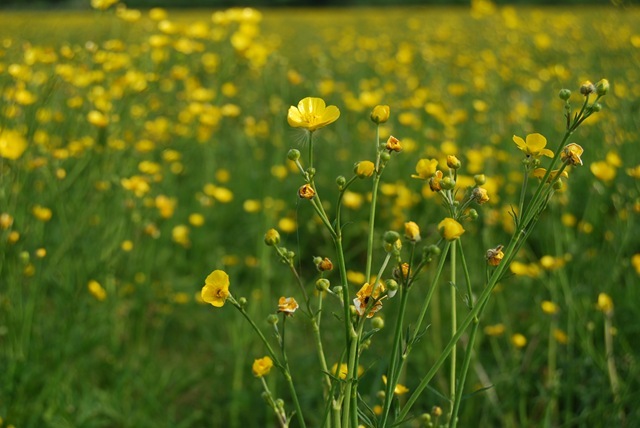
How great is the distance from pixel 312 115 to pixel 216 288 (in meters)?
0.24

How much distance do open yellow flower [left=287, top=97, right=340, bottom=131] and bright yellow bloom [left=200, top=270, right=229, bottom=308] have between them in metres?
0.20

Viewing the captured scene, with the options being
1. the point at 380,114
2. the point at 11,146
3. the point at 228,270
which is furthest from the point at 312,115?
the point at 228,270

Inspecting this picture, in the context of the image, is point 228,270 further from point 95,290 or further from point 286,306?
point 286,306

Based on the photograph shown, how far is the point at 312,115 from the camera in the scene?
2.60 feet

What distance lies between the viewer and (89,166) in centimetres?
176

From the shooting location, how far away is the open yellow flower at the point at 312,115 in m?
0.75

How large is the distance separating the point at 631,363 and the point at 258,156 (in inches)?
72.8

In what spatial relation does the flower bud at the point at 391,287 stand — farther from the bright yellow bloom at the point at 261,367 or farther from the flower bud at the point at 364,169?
the bright yellow bloom at the point at 261,367

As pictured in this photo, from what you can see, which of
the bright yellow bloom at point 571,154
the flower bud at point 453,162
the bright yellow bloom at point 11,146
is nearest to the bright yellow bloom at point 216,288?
the flower bud at point 453,162

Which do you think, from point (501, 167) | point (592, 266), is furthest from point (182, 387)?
point (501, 167)

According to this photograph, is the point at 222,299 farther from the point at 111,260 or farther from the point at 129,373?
the point at 111,260

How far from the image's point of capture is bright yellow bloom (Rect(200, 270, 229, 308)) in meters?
0.74

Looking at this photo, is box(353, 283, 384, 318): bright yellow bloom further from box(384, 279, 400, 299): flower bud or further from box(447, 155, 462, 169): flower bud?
box(447, 155, 462, 169): flower bud

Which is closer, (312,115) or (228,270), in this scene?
(312,115)
